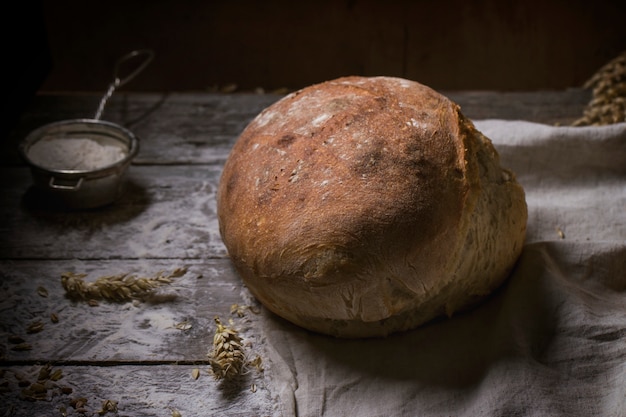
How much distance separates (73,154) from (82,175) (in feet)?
0.43

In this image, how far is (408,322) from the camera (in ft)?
5.07

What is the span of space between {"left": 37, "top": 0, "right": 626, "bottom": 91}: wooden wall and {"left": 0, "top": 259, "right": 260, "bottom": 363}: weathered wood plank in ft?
5.33

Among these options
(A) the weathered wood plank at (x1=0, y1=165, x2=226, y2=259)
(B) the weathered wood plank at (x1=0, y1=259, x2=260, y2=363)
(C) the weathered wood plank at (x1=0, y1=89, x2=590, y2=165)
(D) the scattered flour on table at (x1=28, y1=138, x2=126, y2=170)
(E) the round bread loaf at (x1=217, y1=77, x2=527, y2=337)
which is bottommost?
(B) the weathered wood plank at (x1=0, y1=259, x2=260, y2=363)

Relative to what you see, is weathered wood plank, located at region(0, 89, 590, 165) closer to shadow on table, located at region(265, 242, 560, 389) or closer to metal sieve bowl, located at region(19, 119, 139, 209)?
metal sieve bowl, located at region(19, 119, 139, 209)

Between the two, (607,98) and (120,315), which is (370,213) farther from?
(607,98)

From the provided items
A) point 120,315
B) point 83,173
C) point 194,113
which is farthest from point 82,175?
point 194,113

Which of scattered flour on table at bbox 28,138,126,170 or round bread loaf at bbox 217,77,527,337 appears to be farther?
scattered flour on table at bbox 28,138,126,170

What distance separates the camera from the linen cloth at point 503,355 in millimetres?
1406

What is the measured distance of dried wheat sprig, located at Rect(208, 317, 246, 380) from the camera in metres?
1.47

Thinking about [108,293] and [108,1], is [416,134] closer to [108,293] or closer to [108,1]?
[108,293]

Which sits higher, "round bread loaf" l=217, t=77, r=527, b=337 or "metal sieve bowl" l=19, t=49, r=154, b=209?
"round bread loaf" l=217, t=77, r=527, b=337

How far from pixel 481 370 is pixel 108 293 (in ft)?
2.74

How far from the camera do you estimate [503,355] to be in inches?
58.2

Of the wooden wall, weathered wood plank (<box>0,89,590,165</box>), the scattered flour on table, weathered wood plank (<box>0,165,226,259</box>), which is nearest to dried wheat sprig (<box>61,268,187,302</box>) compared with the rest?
weathered wood plank (<box>0,165,226,259</box>)
